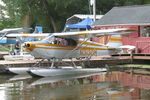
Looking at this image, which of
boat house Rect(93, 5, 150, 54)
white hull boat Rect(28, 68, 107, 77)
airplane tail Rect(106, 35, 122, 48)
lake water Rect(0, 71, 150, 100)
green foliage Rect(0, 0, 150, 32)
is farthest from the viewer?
→ green foliage Rect(0, 0, 150, 32)

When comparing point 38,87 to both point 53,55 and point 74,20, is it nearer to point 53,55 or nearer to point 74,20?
point 53,55

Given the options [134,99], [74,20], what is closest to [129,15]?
[74,20]

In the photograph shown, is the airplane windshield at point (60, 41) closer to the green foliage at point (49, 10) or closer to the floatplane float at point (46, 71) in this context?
the floatplane float at point (46, 71)

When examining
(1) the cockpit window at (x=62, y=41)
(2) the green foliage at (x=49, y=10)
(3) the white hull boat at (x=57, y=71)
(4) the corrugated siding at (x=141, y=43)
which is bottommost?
(3) the white hull boat at (x=57, y=71)

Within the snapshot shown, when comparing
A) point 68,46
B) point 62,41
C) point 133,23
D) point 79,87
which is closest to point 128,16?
point 133,23

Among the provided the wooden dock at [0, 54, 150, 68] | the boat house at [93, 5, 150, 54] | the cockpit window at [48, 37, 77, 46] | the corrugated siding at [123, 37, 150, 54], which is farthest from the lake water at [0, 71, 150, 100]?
the boat house at [93, 5, 150, 54]

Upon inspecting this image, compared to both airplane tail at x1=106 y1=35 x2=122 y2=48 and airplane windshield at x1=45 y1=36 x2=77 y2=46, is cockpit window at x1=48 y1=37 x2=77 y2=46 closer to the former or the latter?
airplane windshield at x1=45 y1=36 x2=77 y2=46

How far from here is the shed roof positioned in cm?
2139

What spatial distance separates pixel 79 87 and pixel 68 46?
12.6 feet

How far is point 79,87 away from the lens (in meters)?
12.9

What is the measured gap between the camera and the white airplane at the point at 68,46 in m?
15.1

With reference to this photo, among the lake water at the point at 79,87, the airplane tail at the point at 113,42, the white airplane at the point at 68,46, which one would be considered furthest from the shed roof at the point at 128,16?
the lake water at the point at 79,87

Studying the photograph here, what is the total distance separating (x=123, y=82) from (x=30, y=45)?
4.38 metres

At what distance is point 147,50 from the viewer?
66.7ft
